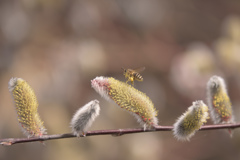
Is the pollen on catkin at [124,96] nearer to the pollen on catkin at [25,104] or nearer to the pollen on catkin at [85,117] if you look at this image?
the pollen on catkin at [85,117]

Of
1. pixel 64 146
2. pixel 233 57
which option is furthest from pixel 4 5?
pixel 233 57

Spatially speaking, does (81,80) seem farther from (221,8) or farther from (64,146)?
(221,8)

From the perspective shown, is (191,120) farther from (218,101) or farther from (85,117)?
(85,117)

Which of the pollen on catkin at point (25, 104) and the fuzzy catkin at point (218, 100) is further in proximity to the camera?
the fuzzy catkin at point (218, 100)

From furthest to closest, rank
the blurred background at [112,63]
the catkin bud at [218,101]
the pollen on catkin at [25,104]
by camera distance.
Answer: the blurred background at [112,63] < the catkin bud at [218,101] < the pollen on catkin at [25,104]

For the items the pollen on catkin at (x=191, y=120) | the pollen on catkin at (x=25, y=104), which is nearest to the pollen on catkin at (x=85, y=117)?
the pollen on catkin at (x=25, y=104)

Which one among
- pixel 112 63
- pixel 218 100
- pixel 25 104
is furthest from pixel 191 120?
pixel 112 63
